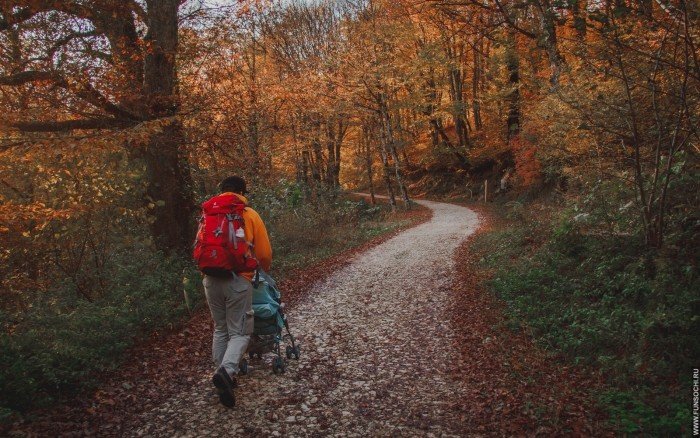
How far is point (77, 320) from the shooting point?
17.7ft

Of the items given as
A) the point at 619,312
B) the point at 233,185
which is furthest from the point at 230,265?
the point at 619,312

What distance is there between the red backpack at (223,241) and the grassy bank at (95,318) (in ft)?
6.39

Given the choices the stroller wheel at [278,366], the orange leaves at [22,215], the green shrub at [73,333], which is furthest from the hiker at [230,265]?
the orange leaves at [22,215]

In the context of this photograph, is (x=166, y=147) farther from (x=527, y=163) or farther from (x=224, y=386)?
(x=527, y=163)

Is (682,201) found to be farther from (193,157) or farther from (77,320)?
(193,157)

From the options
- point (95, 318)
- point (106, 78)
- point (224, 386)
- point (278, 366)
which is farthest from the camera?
point (106, 78)

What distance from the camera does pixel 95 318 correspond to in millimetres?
5520

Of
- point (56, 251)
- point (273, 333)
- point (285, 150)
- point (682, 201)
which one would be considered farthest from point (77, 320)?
point (285, 150)

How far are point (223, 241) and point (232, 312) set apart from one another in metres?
0.82

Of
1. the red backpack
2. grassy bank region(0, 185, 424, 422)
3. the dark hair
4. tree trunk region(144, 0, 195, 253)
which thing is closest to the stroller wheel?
the red backpack

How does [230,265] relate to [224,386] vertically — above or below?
above

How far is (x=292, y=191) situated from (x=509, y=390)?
14517mm

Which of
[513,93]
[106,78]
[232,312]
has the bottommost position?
[232,312]

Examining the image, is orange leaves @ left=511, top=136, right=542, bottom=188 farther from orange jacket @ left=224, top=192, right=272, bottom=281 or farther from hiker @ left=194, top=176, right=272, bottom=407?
hiker @ left=194, top=176, right=272, bottom=407
